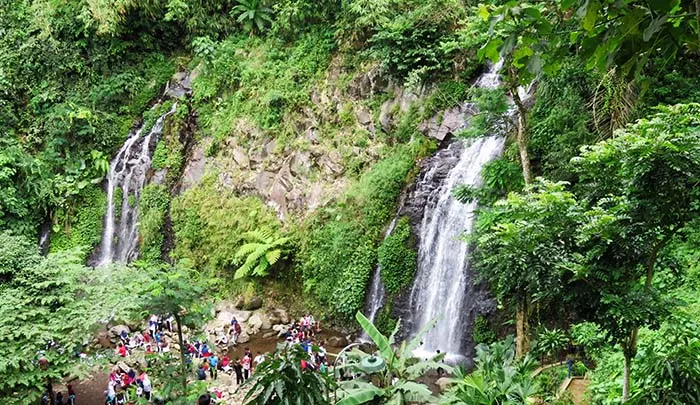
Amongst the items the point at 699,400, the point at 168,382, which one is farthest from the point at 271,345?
the point at 699,400

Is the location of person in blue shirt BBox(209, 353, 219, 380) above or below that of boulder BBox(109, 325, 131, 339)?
below

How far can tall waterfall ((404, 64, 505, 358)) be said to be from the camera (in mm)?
11852

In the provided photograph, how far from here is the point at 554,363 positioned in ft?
30.2

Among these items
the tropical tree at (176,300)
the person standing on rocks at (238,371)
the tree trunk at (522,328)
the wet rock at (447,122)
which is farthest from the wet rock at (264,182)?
the tree trunk at (522,328)

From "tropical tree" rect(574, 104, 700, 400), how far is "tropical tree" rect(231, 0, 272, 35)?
1637cm

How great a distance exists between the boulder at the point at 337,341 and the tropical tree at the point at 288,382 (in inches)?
344

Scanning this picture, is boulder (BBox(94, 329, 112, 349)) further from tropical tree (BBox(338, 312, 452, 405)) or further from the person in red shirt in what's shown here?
tropical tree (BBox(338, 312, 452, 405))

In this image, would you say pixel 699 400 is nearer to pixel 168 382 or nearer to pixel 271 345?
pixel 168 382

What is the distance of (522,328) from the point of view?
28.4 ft

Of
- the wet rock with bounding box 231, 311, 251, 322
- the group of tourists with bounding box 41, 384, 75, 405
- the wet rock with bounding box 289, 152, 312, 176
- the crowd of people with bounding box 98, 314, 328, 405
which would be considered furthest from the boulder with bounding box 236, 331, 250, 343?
the wet rock with bounding box 289, 152, 312, 176

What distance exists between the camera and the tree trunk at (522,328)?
340 inches

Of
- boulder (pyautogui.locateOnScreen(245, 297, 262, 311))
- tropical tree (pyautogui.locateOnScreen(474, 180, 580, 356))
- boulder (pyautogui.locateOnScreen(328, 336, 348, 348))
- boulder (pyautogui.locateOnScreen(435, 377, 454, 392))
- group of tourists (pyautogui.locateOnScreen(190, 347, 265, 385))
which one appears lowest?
boulder (pyautogui.locateOnScreen(435, 377, 454, 392))

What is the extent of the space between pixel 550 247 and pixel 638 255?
85 cm

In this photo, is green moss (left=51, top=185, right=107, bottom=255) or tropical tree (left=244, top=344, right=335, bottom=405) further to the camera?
green moss (left=51, top=185, right=107, bottom=255)
